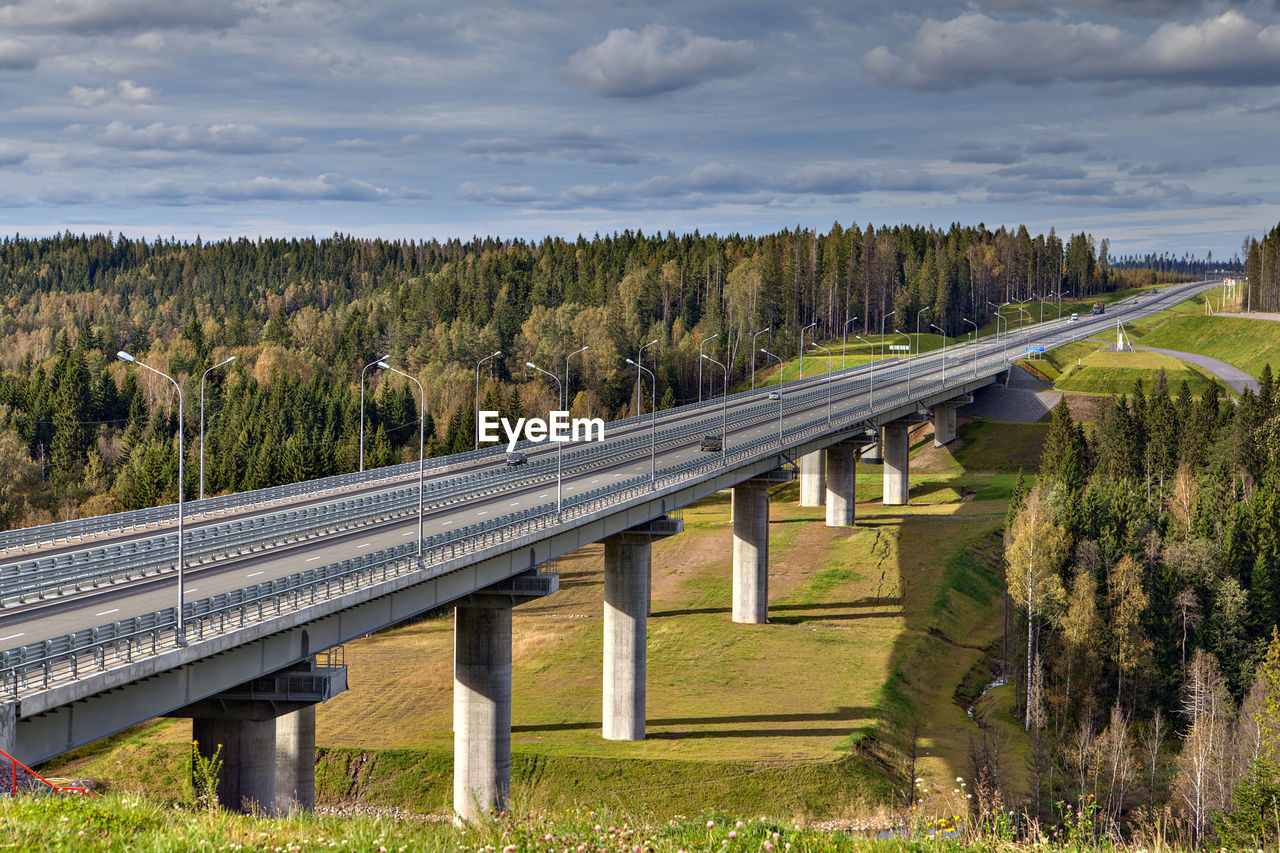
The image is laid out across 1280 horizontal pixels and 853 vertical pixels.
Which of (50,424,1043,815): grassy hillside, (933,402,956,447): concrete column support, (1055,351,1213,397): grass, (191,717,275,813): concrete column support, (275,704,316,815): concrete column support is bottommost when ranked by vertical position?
(50,424,1043,815): grassy hillside

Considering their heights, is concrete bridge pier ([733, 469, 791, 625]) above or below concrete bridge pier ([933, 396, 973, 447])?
below

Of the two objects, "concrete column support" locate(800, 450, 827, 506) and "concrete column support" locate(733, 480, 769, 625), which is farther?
"concrete column support" locate(800, 450, 827, 506)

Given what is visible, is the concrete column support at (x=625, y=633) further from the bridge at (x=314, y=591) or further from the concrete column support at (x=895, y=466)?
the concrete column support at (x=895, y=466)

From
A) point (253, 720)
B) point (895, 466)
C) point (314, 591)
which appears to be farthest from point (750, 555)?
point (314, 591)

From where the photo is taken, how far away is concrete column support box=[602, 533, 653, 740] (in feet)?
210

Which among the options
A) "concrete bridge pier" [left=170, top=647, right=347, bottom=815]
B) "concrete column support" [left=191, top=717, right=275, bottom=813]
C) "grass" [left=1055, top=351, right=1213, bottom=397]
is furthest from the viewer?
"grass" [left=1055, top=351, right=1213, bottom=397]

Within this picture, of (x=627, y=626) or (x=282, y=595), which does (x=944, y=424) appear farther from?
(x=282, y=595)

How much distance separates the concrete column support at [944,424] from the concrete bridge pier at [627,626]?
3065 inches

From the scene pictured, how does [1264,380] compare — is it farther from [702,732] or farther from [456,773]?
[456,773]

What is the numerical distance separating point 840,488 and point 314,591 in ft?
243

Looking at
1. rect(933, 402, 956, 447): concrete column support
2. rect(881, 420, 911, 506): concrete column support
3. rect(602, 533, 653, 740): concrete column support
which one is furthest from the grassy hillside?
rect(933, 402, 956, 447): concrete column support

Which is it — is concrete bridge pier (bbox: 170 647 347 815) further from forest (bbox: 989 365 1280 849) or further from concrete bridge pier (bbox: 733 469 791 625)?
concrete bridge pier (bbox: 733 469 791 625)

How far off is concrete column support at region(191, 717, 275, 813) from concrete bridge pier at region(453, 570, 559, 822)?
1413cm

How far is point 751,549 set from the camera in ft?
277
